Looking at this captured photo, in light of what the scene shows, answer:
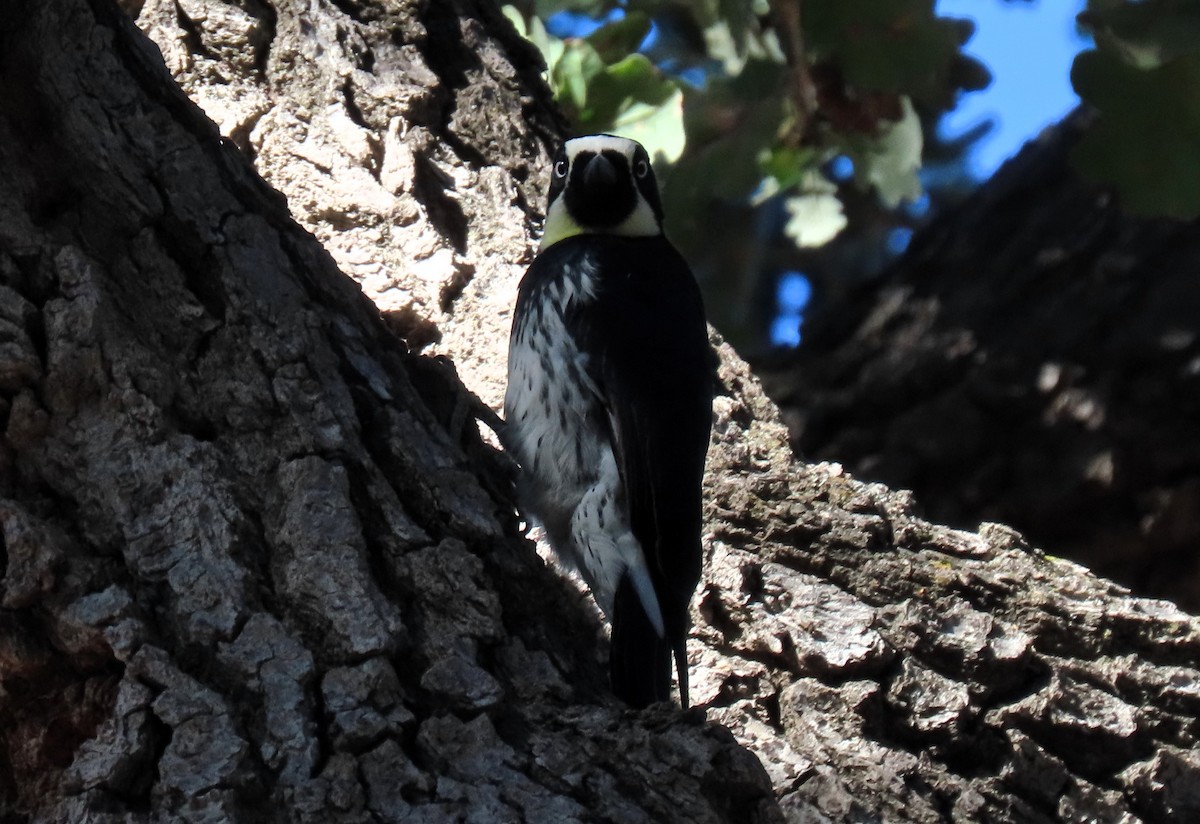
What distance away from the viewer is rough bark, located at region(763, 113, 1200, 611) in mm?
4777

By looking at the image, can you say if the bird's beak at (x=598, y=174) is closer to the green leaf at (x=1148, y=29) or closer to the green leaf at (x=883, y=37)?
the green leaf at (x=883, y=37)

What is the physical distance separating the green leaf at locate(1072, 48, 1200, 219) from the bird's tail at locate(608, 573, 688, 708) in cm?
176

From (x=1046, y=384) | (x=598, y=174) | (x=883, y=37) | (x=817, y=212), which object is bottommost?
(x=598, y=174)

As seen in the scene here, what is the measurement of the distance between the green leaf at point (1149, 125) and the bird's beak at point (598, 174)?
3.70 feet

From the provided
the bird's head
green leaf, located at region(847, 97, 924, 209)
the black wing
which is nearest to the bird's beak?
the bird's head

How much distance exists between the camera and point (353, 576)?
7.64 ft

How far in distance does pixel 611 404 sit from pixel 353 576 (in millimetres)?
1331

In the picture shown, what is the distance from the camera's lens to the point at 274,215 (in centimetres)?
279

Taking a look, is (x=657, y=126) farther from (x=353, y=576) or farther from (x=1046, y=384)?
(x=353, y=576)

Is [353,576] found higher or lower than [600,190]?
lower

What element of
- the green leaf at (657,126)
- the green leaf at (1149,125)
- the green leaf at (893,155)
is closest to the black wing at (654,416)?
the green leaf at (657,126)

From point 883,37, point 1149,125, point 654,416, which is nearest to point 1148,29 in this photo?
point 1149,125

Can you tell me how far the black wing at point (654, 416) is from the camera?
9.38 ft

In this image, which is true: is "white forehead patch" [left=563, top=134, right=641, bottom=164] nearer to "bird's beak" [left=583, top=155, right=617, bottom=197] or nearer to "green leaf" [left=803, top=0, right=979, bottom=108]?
"bird's beak" [left=583, top=155, right=617, bottom=197]
